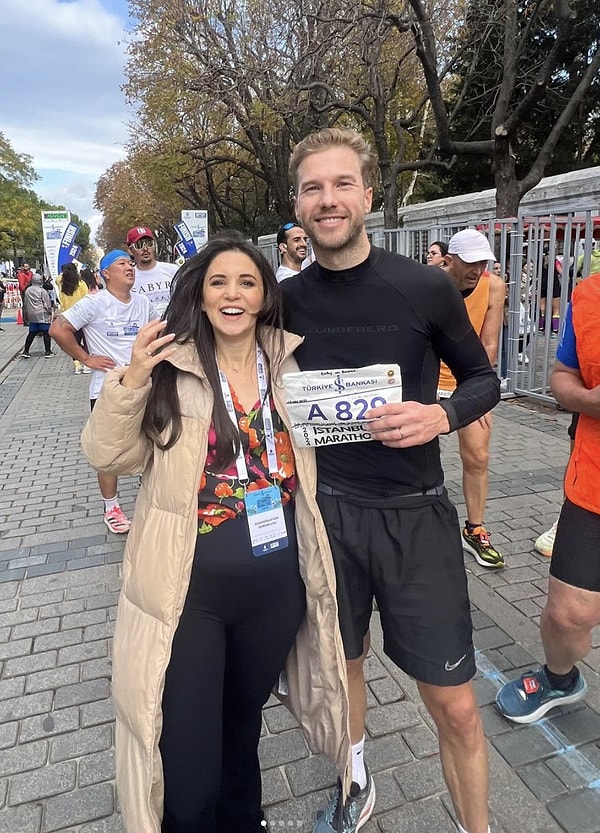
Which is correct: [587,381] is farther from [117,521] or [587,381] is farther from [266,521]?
[117,521]

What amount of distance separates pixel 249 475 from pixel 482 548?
246cm

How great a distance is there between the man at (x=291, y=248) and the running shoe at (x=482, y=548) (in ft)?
9.50

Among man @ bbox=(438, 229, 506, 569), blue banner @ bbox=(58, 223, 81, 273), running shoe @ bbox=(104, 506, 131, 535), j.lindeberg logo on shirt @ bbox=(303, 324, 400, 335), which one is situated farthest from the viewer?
blue banner @ bbox=(58, 223, 81, 273)

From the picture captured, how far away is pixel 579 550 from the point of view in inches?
82.5

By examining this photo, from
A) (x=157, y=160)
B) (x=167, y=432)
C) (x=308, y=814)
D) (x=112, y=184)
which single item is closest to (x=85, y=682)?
(x=308, y=814)

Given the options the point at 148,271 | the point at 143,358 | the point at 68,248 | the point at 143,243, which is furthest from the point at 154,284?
the point at 68,248

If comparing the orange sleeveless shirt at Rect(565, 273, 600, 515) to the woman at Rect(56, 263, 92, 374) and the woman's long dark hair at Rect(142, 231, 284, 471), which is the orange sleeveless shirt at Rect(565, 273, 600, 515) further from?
the woman at Rect(56, 263, 92, 374)

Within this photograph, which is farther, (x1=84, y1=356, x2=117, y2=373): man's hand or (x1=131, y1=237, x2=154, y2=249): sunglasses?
(x1=131, y1=237, x2=154, y2=249): sunglasses

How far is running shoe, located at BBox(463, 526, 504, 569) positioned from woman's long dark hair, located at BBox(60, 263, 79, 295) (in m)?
9.32

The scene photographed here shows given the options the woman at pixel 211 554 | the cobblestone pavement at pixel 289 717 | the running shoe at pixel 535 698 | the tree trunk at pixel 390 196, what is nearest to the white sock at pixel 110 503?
the cobblestone pavement at pixel 289 717

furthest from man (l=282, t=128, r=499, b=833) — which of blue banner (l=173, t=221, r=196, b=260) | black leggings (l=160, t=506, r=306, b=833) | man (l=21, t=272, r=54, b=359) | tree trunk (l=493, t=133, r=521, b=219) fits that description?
blue banner (l=173, t=221, r=196, b=260)

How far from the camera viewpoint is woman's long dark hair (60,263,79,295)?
1091cm

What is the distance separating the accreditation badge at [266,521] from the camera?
67.1 inches

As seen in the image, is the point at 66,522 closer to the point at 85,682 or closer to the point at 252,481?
the point at 85,682
